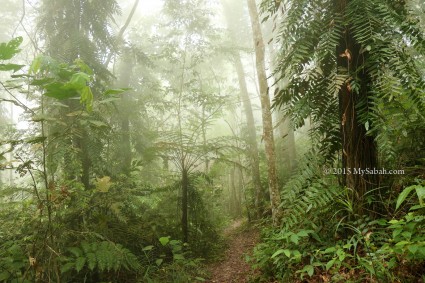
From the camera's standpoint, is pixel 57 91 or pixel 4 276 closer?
pixel 57 91

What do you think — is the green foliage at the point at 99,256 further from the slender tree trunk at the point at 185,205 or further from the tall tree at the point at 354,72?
the tall tree at the point at 354,72

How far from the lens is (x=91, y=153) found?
5566 mm

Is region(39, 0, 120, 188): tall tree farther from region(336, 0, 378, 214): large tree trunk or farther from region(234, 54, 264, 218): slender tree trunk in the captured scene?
region(336, 0, 378, 214): large tree trunk

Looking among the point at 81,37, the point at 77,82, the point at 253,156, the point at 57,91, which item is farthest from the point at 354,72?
the point at 81,37

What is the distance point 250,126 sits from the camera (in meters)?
11.9

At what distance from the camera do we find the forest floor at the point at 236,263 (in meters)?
4.93

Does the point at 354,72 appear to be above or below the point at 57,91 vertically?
above

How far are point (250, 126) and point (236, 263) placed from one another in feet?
22.5

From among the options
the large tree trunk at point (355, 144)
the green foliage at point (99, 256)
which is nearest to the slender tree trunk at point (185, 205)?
the green foliage at point (99, 256)

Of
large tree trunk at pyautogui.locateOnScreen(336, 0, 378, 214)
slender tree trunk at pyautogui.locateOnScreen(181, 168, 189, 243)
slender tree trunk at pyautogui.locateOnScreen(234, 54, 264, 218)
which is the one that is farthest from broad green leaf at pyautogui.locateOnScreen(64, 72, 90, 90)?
slender tree trunk at pyautogui.locateOnScreen(234, 54, 264, 218)

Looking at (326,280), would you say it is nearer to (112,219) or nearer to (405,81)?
(405,81)

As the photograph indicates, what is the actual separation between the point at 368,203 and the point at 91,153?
4.67 meters

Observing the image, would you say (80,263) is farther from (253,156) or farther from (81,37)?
(253,156)

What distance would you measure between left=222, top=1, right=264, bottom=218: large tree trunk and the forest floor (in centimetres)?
97
